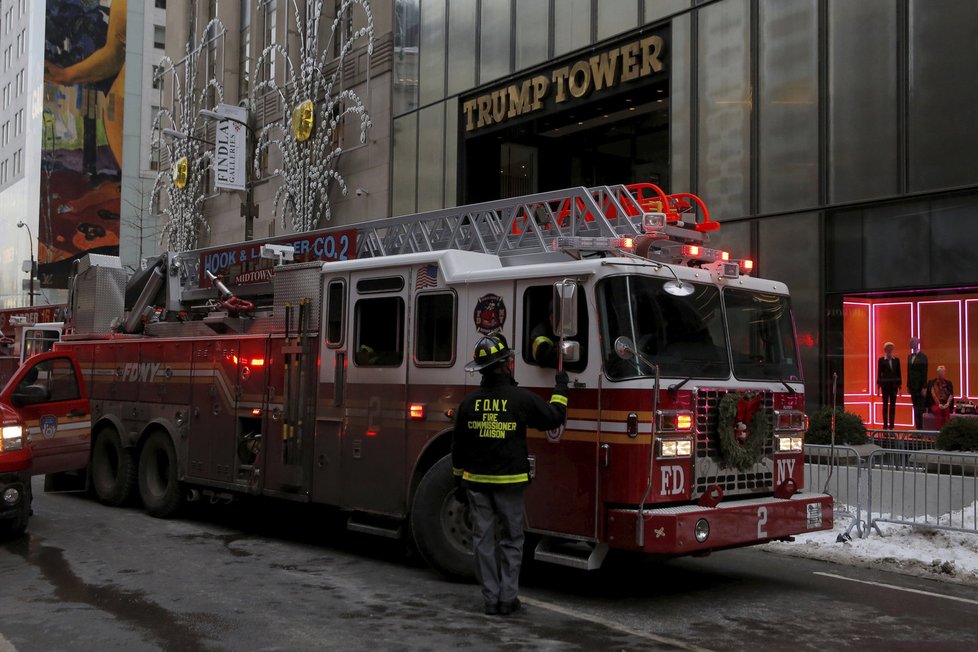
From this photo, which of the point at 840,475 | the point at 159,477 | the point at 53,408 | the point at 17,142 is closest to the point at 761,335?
the point at 840,475

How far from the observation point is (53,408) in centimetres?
1089

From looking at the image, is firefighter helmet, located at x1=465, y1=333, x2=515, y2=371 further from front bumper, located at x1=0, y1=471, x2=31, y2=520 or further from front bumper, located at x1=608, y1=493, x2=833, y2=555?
front bumper, located at x1=0, y1=471, x2=31, y2=520

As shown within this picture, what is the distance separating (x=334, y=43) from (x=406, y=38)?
4201 mm

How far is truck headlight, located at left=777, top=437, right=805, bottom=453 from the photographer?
7883 millimetres

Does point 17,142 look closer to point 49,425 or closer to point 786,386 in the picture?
point 49,425

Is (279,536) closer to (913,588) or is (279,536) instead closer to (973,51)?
(913,588)

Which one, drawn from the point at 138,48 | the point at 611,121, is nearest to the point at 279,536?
the point at 611,121

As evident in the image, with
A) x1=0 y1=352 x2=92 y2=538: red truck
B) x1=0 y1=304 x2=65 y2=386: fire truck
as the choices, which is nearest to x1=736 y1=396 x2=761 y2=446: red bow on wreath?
x1=0 y1=352 x2=92 y2=538: red truck

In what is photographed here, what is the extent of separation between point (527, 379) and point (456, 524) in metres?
1.37

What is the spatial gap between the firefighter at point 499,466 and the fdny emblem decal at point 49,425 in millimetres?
6048

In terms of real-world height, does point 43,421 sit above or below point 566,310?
below

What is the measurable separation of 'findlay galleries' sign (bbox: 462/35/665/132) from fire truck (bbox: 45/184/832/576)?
9.29 m

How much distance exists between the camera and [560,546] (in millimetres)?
7340

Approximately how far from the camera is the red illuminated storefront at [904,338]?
1459cm
